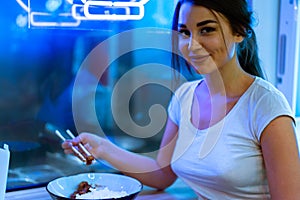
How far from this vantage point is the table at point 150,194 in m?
1.34

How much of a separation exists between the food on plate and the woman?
14cm

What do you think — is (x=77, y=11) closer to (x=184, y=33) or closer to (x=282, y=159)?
(x=184, y=33)

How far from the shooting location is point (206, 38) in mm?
1184

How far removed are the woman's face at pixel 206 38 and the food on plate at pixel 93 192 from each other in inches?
15.6

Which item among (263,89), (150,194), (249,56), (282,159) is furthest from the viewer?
(150,194)

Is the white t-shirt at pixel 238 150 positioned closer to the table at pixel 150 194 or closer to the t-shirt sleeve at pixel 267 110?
the t-shirt sleeve at pixel 267 110

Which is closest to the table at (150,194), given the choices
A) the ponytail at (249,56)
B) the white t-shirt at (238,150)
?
the white t-shirt at (238,150)

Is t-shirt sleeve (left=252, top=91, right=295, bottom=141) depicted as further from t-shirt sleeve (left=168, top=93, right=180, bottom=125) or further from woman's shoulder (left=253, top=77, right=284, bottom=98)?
t-shirt sleeve (left=168, top=93, right=180, bottom=125)

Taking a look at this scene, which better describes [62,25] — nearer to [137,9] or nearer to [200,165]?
[137,9]

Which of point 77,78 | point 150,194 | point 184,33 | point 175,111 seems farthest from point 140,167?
point 184,33

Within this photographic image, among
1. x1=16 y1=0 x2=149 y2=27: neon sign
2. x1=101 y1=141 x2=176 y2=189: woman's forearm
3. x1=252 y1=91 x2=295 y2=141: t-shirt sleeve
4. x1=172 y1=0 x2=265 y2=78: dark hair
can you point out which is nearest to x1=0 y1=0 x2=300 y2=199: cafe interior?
x1=16 y1=0 x2=149 y2=27: neon sign

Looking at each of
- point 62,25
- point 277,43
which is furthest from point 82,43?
point 277,43

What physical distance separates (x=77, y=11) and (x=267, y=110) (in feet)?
2.14

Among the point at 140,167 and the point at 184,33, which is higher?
the point at 184,33
